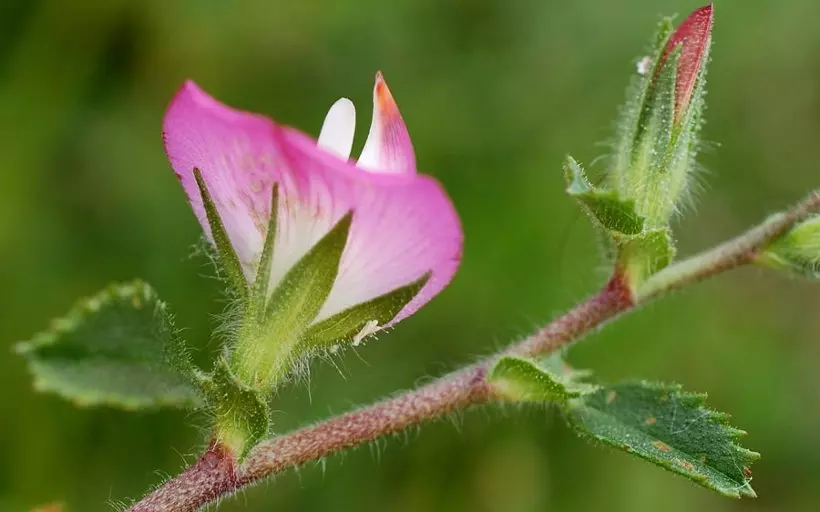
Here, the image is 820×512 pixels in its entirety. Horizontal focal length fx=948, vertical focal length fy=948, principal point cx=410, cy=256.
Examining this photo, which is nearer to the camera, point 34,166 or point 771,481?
point 34,166

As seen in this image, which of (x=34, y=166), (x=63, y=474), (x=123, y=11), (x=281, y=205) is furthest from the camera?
(x=123, y=11)

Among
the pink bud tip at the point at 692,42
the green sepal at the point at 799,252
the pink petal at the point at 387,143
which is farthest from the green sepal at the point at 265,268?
the green sepal at the point at 799,252

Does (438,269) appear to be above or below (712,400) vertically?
above

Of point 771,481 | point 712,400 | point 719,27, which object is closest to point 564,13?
point 719,27

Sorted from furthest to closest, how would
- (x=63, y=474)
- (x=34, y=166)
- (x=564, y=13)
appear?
(x=564, y=13), (x=34, y=166), (x=63, y=474)

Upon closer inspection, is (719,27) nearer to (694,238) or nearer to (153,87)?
Result: (694,238)

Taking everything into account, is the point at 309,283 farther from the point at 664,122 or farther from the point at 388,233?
the point at 664,122

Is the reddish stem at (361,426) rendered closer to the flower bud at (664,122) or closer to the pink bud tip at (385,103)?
the flower bud at (664,122)
